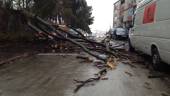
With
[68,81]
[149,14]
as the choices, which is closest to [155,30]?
[149,14]

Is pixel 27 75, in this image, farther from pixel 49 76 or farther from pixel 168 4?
pixel 168 4

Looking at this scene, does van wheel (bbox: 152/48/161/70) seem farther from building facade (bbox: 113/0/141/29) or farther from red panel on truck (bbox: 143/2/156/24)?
building facade (bbox: 113/0/141/29)

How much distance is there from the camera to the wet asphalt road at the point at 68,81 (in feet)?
26.7

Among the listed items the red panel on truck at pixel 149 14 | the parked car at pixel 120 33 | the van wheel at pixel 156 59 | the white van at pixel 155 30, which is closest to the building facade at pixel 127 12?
the parked car at pixel 120 33

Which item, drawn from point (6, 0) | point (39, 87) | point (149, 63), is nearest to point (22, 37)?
point (6, 0)

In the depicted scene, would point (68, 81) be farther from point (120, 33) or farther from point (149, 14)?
point (120, 33)

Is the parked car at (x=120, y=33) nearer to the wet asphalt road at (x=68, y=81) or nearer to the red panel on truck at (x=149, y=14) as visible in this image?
the red panel on truck at (x=149, y=14)

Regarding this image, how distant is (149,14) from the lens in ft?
41.7

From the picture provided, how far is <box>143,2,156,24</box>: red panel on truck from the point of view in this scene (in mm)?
11911

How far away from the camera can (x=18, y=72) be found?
1126 cm

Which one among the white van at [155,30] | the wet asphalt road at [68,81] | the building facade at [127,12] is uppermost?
the building facade at [127,12]

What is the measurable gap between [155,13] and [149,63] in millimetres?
3188

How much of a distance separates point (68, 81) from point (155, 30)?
3763mm

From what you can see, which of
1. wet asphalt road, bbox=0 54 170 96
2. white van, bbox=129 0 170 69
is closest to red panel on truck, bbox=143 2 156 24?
white van, bbox=129 0 170 69
